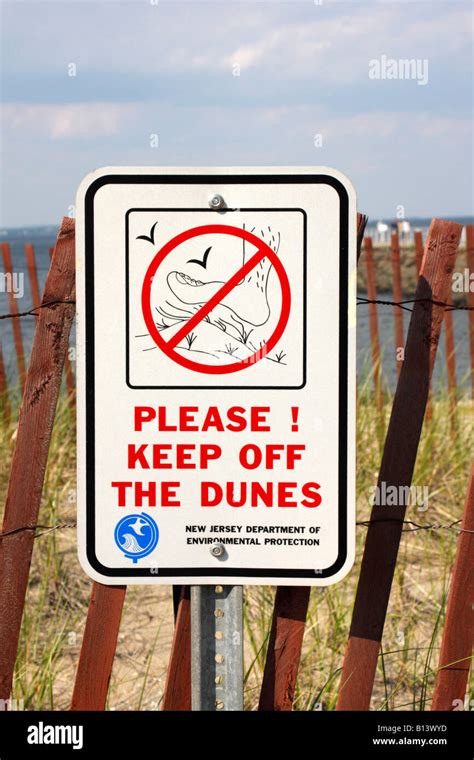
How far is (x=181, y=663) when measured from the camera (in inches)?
77.5

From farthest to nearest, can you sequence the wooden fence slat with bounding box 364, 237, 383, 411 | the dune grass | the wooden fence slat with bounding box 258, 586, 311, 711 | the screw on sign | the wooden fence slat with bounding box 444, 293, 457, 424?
the wooden fence slat with bounding box 444, 293, 457, 424, the wooden fence slat with bounding box 364, 237, 383, 411, the dune grass, the wooden fence slat with bounding box 258, 586, 311, 711, the screw on sign

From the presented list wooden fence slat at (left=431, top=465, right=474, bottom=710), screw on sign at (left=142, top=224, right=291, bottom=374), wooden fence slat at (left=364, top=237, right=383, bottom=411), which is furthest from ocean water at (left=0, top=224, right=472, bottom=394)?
screw on sign at (left=142, top=224, right=291, bottom=374)

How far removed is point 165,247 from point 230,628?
0.74 meters

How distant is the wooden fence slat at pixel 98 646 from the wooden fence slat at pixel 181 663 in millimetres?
132

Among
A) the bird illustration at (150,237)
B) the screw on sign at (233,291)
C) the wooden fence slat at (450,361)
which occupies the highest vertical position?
the bird illustration at (150,237)

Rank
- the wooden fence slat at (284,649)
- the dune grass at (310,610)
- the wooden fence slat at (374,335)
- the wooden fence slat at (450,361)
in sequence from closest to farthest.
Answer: the wooden fence slat at (284,649) → the dune grass at (310,610) → the wooden fence slat at (374,335) → the wooden fence slat at (450,361)

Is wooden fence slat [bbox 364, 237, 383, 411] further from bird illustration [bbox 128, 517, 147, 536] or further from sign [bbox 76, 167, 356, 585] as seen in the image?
bird illustration [bbox 128, 517, 147, 536]

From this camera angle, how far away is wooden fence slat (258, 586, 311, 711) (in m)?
1.92

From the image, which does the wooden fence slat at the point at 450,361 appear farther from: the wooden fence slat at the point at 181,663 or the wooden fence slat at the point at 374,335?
the wooden fence slat at the point at 181,663

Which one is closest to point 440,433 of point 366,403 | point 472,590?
point 366,403

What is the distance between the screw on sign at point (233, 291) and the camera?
5.37ft

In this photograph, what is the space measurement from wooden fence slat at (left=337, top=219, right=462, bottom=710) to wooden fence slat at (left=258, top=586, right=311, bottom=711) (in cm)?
13

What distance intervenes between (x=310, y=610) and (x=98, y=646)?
1.10m

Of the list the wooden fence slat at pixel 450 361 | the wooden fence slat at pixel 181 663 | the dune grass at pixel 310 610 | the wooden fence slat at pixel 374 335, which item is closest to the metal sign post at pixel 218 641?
the wooden fence slat at pixel 181 663
